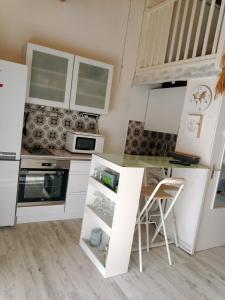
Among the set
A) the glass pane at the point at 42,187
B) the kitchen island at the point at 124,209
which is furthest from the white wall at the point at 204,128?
the glass pane at the point at 42,187

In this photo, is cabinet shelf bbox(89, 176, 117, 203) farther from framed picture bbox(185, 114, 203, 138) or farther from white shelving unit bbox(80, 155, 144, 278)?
framed picture bbox(185, 114, 203, 138)

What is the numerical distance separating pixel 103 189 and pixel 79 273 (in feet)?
2.46

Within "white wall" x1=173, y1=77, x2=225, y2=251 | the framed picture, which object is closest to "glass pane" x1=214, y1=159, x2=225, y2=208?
"white wall" x1=173, y1=77, x2=225, y2=251

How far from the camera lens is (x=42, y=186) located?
298cm

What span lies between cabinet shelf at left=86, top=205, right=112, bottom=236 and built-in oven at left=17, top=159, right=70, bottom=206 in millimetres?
668

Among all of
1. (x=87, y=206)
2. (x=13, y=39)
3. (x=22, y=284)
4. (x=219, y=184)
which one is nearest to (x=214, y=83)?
(x=219, y=184)

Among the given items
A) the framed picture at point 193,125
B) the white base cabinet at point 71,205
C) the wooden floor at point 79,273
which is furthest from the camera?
the white base cabinet at point 71,205

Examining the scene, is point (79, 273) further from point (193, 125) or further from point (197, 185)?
Answer: point (193, 125)

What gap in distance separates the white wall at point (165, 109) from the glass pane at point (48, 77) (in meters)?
Answer: 1.50

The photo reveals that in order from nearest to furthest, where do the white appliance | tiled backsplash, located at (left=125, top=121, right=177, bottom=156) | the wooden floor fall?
the wooden floor, the white appliance, tiled backsplash, located at (left=125, top=121, right=177, bottom=156)

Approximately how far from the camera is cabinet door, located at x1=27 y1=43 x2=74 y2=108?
9.45 feet

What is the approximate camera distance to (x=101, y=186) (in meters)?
2.34

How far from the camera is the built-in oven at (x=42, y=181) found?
2.81 metres

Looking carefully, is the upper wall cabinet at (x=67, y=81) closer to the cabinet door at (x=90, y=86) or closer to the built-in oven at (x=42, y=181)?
the cabinet door at (x=90, y=86)
